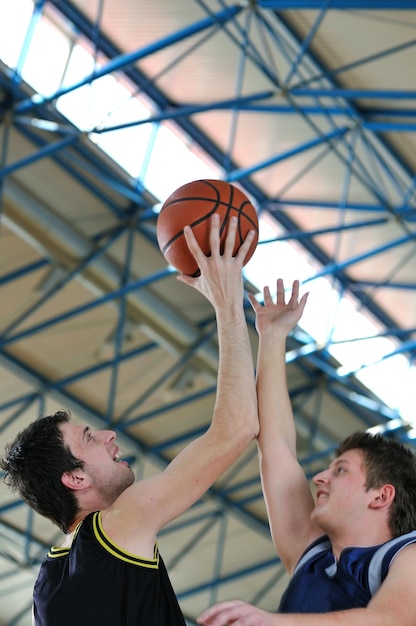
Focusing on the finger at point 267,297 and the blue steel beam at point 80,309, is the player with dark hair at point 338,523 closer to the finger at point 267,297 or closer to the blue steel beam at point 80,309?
the finger at point 267,297

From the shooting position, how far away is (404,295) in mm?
21094

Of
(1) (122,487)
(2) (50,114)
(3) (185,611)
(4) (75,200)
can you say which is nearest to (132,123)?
(2) (50,114)

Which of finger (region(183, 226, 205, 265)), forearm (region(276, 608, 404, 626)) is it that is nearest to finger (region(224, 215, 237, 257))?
finger (region(183, 226, 205, 265))

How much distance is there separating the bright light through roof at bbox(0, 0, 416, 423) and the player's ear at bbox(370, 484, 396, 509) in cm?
1198

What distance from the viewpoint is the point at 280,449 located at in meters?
5.10

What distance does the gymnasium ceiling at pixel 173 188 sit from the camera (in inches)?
613

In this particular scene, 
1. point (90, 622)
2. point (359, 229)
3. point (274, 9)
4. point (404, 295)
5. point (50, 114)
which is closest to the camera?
point (90, 622)

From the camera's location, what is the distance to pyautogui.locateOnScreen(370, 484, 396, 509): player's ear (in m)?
4.46

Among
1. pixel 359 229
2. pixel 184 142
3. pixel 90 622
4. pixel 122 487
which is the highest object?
pixel 184 142

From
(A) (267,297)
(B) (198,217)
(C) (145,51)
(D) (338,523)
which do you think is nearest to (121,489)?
(D) (338,523)

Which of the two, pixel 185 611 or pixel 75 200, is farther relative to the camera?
pixel 185 611

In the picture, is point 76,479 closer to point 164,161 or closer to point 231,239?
point 231,239

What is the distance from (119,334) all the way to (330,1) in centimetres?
808

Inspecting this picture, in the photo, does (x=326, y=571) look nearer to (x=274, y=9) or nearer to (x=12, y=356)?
(x=274, y=9)
